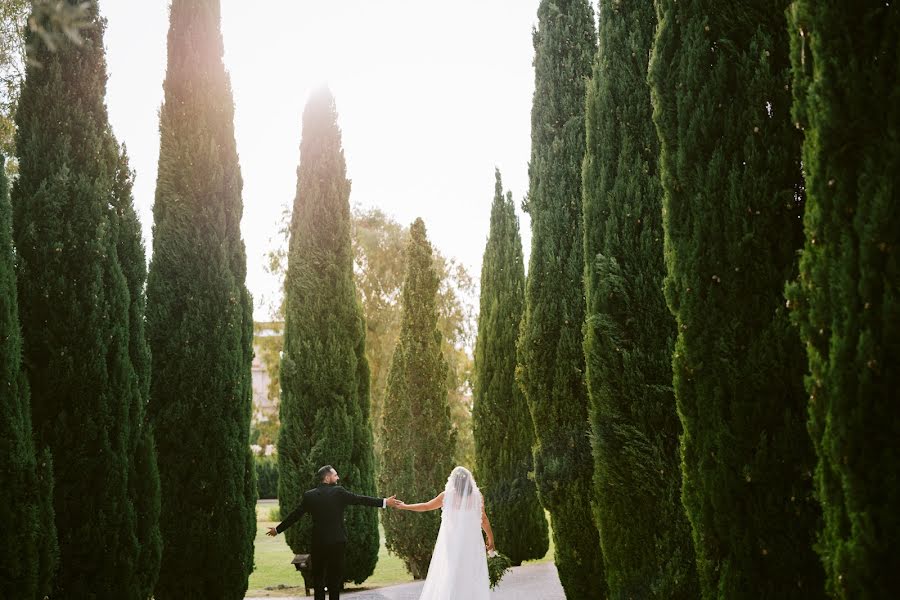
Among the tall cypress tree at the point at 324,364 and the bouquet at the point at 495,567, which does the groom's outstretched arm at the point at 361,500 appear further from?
the tall cypress tree at the point at 324,364

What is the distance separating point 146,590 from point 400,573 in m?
9.11

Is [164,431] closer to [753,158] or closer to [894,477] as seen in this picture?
[753,158]

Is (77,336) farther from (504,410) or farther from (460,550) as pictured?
(504,410)

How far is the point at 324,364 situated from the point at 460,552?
529 cm

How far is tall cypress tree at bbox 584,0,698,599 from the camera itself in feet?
19.5

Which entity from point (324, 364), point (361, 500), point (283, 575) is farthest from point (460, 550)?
point (283, 575)

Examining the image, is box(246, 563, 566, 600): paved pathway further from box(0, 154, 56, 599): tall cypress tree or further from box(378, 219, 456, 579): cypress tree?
box(0, 154, 56, 599): tall cypress tree

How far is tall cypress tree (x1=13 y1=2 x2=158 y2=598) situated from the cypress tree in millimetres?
6464

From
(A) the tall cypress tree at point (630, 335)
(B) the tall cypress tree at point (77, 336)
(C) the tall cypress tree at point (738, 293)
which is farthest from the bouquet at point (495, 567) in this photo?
(C) the tall cypress tree at point (738, 293)

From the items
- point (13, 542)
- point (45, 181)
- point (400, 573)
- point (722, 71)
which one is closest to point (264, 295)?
point (400, 573)

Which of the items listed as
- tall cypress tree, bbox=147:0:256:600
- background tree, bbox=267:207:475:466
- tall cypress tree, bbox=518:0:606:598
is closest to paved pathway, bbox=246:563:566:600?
tall cypress tree, bbox=147:0:256:600

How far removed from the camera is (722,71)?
4.61 metres

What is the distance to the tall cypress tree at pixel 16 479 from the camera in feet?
18.7

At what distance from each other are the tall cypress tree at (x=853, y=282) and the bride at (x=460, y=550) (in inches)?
239
